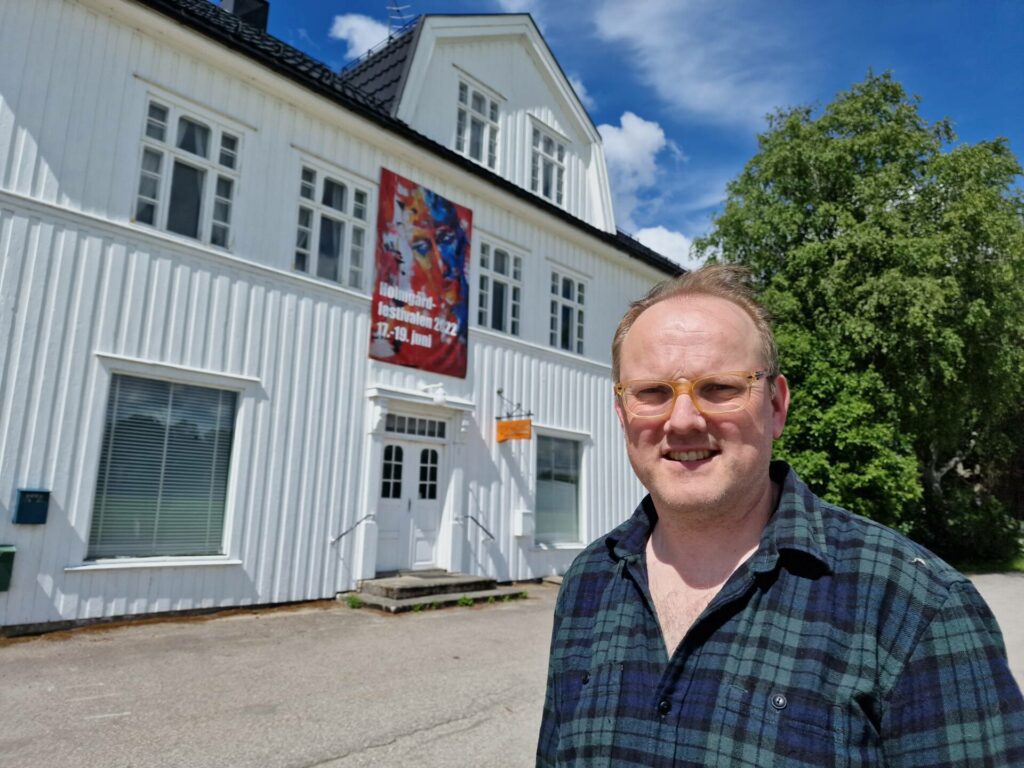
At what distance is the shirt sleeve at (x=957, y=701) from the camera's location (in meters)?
1.13

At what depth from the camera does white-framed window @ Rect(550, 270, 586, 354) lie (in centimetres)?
1412

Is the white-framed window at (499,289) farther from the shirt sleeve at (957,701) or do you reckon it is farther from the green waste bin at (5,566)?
the shirt sleeve at (957,701)

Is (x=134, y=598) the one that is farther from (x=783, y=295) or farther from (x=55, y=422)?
(x=783, y=295)

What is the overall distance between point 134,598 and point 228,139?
6173mm

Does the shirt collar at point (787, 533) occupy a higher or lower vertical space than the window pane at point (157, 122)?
lower

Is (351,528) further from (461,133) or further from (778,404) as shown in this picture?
(778,404)

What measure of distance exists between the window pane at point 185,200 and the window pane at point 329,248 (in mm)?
1806

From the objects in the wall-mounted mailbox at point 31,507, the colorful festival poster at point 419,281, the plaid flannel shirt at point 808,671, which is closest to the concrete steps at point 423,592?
the colorful festival poster at point 419,281

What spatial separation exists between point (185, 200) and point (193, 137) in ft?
2.93

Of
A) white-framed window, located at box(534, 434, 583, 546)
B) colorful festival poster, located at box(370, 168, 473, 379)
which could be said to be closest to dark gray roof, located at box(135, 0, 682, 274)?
colorful festival poster, located at box(370, 168, 473, 379)

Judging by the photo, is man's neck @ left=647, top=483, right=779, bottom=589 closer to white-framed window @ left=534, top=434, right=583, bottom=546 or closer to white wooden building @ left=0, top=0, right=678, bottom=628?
white wooden building @ left=0, top=0, right=678, bottom=628

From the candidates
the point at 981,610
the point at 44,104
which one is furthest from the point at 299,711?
the point at 44,104

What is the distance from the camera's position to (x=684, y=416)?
1572 millimetres

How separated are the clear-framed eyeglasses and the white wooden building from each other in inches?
309
